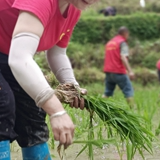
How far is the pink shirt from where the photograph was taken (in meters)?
1.99

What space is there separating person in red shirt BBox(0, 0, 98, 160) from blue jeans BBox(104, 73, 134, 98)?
18.1ft

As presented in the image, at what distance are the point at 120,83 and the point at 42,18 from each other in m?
6.43

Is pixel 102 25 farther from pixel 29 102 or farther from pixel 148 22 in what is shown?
pixel 29 102

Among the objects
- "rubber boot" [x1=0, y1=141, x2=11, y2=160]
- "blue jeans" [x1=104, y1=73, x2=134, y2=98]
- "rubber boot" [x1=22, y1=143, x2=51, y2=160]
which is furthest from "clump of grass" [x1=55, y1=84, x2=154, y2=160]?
"blue jeans" [x1=104, y1=73, x2=134, y2=98]

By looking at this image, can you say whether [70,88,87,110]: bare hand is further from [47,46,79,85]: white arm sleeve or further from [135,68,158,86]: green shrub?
[135,68,158,86]: green shrub

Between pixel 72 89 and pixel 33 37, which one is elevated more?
pixel 33 37

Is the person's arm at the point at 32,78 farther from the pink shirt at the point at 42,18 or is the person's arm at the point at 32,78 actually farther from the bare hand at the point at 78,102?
the bare hand at the point at 78,102

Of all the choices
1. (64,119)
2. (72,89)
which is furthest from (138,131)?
(64,119)

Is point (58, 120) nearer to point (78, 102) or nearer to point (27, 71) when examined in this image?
point (27, 71)

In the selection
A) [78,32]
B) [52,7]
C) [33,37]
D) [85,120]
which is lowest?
[85,120]

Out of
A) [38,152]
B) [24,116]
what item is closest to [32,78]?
[24,116]

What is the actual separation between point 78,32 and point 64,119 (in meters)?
15.9

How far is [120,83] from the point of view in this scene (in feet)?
27.4

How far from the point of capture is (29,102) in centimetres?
250
